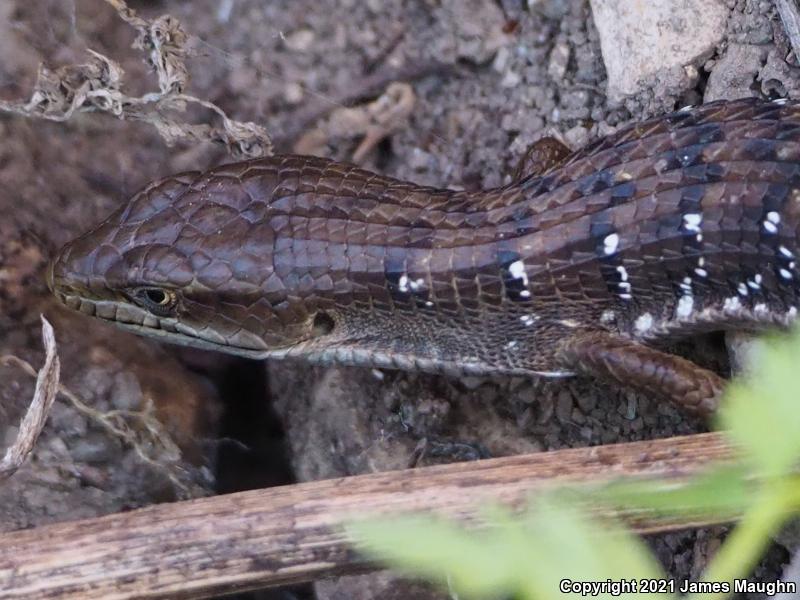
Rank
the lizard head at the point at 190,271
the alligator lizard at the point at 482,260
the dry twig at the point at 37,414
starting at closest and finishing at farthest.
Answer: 1. the dry twig at the point at 37,414
2. the alligator lizard at the point at 482,260
3. the lizard head at the point at 190,271

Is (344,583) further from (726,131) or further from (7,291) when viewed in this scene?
(726,131)

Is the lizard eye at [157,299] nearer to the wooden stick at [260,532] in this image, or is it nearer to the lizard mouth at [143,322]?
the lizard mouth at [143,322]

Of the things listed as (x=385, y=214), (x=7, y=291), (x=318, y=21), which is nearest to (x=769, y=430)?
(x=385, y=214)

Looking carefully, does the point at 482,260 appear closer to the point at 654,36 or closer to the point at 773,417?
the point at 654,36

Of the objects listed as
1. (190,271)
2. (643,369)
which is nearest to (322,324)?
(190,271)

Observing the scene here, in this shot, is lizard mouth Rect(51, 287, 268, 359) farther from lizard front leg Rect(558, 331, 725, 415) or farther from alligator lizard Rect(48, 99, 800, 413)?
lizard front leg Rect(558, 331, 725, 415)

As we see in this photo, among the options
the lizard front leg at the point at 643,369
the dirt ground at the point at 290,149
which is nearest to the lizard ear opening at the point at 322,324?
the dirt ground at the point at 290,149

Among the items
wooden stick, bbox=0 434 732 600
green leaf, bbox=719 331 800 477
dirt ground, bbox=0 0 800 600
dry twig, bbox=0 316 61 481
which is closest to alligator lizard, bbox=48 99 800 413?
A: dirt ground, bbox=0 0 800 600
